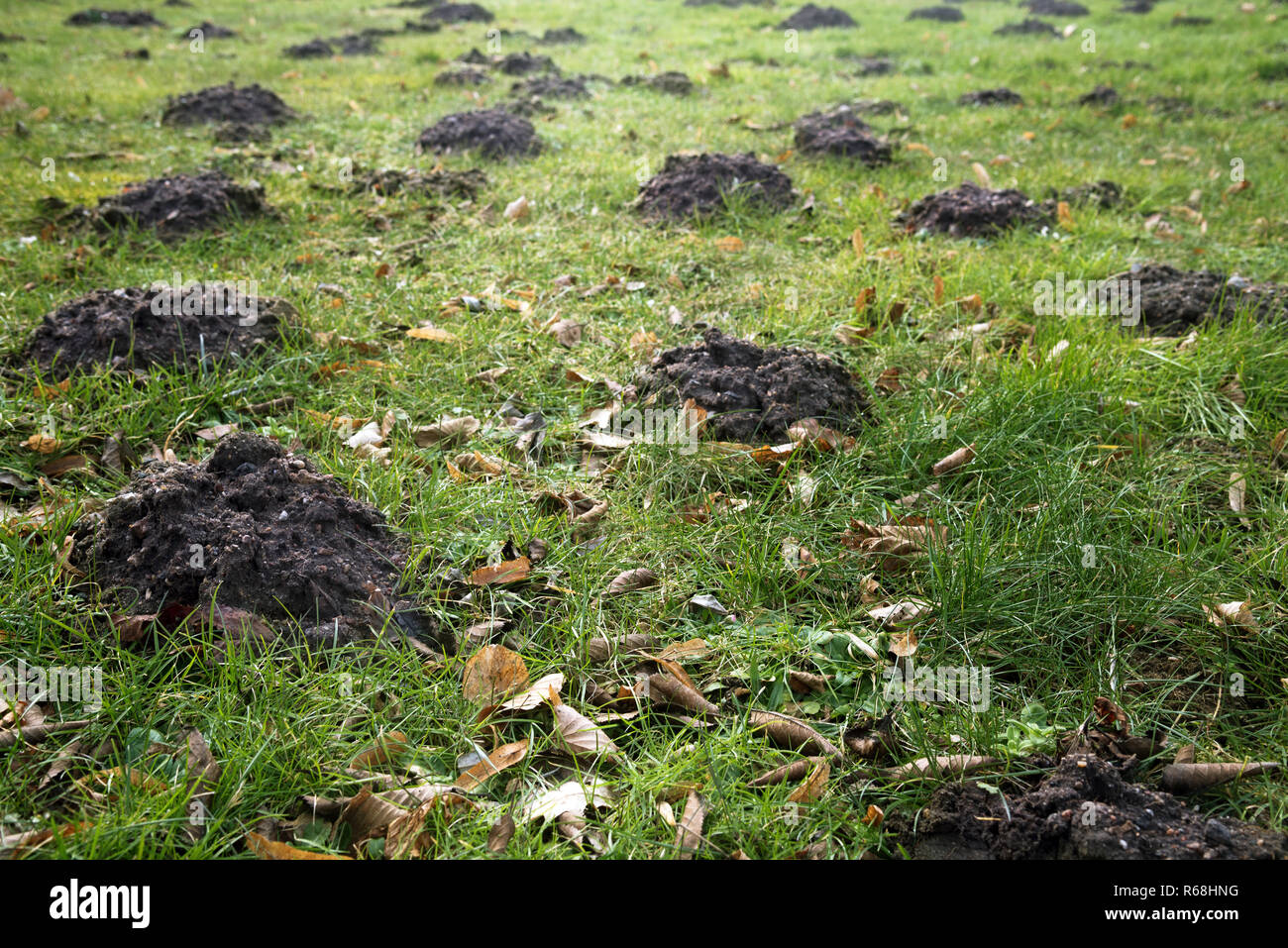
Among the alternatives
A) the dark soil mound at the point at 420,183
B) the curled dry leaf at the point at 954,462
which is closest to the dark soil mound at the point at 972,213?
the curled dry leaf at the point at 954,462

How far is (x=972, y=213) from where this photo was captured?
5.24 meters

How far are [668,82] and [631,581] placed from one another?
340 inches

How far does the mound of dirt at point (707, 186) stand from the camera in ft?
18.0

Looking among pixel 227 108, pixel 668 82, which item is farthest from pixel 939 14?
pixel 227 108

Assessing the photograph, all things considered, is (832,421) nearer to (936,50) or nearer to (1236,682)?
(1236,682)

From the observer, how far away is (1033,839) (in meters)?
1.71

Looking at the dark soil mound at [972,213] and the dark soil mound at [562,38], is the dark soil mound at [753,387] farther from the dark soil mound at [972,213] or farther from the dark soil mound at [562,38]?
the dark soil mound at [562,38]

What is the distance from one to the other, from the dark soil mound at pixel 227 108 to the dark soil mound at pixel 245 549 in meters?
6.43

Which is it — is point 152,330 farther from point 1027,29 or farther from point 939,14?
point 939,14

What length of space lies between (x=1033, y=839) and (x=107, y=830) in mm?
1899

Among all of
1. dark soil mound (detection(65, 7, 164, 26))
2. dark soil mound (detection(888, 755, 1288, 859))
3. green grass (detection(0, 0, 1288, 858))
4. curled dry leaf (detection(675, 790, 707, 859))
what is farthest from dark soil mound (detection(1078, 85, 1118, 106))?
dark soil mound (detection(65, 7, 164, 26))

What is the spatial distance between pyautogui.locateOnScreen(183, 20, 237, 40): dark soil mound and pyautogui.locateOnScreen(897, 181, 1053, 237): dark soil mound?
1210cm

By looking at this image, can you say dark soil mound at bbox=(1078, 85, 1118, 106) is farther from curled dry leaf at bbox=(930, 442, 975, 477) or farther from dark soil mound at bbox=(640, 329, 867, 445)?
curled dry leaf at bbox=(930, 442, 975, 477)

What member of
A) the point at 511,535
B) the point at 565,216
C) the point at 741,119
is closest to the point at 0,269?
the point at 565,216
